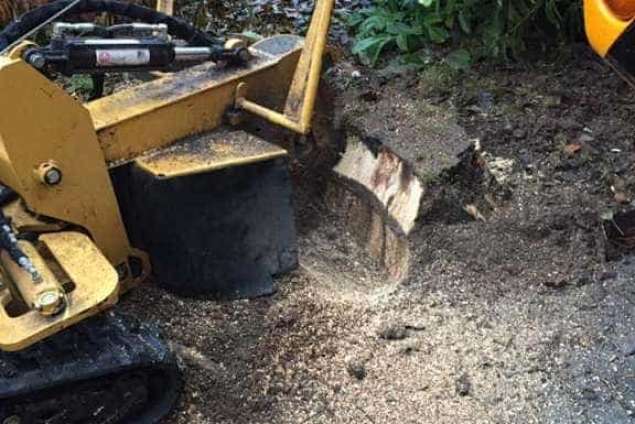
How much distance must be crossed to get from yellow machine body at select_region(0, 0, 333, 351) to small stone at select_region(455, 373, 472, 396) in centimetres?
91

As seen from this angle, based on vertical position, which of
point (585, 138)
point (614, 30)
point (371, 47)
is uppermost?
point (614, 30)

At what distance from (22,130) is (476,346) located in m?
1.51

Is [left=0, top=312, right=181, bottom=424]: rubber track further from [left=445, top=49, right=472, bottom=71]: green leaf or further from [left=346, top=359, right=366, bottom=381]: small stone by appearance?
[left=445, top=49, right=472, bottom=71]: green leaf

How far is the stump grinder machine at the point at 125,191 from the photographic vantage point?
7.83ft

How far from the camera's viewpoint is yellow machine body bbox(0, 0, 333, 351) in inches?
93.4

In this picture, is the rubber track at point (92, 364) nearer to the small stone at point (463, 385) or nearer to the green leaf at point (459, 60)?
the small stone at point (463, 385)

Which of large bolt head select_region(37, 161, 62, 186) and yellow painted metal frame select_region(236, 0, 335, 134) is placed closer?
large bolt head select_region(37, 161, 62, 186)

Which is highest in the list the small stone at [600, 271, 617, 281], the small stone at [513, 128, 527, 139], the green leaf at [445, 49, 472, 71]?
the green leaf at [445, 49, 472, 71]

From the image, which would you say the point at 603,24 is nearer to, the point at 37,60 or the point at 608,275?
the point at 608,275

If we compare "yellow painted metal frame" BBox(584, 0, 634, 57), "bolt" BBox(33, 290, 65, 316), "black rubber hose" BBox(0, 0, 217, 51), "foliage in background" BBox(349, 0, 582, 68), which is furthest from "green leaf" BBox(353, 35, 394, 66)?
"bolt" BBox(33, 290, 65, 316)

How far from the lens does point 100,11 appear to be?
9.36 ft

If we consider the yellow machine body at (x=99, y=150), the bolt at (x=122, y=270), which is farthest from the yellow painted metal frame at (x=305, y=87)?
the bolt at (x=122, y=270)

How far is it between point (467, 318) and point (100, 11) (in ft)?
5.04

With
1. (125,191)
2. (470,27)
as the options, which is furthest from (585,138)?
(125,191)
